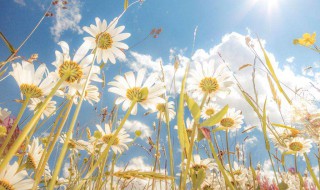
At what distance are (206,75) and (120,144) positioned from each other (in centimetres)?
71

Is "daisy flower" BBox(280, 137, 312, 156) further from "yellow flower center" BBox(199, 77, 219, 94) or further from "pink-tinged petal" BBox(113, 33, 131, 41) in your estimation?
"pink-tinged petal" BBox(113, 33, 131, 41)

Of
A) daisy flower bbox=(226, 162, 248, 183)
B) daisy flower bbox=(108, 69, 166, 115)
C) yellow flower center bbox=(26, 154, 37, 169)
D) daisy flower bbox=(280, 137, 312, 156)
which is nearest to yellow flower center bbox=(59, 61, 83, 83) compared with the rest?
daisy flower bbox=(108, 69, 166, 115)

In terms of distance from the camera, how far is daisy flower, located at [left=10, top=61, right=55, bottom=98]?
2.23 feet

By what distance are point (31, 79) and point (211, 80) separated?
0.59m

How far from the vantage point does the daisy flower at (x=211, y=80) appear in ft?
3.36

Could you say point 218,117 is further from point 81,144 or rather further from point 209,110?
point 209,110

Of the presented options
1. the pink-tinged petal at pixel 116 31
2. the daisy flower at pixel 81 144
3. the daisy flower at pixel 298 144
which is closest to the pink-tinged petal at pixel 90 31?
the pink-tinged petal at pixel 116 31

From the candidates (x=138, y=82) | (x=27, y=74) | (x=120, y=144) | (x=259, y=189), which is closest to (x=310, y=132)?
(x=259, y=189)

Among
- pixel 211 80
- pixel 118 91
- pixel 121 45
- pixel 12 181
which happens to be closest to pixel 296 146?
pixel 211 80

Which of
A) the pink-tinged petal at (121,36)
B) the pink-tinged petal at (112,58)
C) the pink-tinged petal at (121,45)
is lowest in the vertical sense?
the pink-tinged petal at (112,58)

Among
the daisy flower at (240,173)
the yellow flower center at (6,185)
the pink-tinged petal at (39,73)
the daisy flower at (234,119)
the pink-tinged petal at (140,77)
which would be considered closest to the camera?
the yellow flower center at (6,185)

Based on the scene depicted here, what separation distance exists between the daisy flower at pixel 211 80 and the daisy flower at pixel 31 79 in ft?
1.65

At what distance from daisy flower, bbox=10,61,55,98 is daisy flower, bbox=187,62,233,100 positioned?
19.8 inches

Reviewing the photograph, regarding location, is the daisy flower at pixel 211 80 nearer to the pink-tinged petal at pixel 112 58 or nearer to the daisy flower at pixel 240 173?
the pink-tinged petal at pixel 112 58
